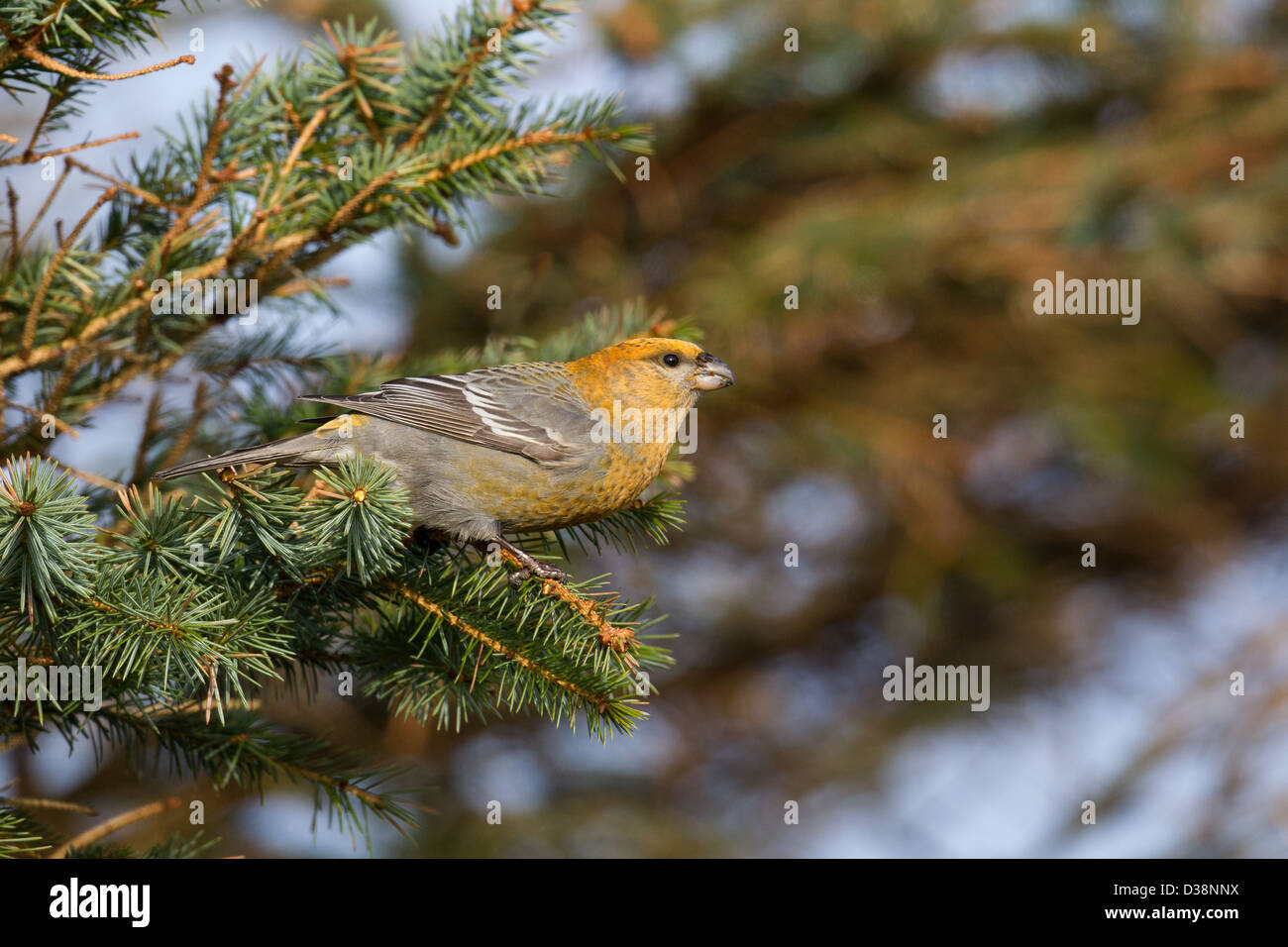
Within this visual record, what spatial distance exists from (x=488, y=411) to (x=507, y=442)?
0.15m

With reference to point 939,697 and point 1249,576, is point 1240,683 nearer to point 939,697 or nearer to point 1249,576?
point 1249,576

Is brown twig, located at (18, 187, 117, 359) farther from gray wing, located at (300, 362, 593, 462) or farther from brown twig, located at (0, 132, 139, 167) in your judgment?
gray wing, located at (300, 362, 593, 462)

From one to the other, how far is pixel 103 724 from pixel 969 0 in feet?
15.2

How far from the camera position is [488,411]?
3.59 metres

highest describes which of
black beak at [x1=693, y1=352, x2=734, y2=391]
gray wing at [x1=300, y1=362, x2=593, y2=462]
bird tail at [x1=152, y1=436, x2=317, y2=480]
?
black beak at [x1=693, y1=352, x2=734, y2=391]

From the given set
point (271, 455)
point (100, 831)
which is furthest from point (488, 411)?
point (100, 831)

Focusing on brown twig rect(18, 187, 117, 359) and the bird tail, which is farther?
the bird tail

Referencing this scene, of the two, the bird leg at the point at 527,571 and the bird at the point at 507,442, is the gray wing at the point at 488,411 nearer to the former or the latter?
the bird at the point at 507,442

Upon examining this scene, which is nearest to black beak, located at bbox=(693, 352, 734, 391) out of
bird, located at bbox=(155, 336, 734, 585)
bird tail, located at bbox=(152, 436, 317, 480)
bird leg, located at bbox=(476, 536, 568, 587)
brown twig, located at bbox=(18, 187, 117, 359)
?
bird, located at bbox=(155, 336, 734, 585)

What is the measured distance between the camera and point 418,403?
11.5 feet

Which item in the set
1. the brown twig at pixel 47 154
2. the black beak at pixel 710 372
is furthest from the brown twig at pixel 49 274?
the black beak at pixel 710 372

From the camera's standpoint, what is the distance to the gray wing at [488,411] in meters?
3.46

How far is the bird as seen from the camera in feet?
10.9
